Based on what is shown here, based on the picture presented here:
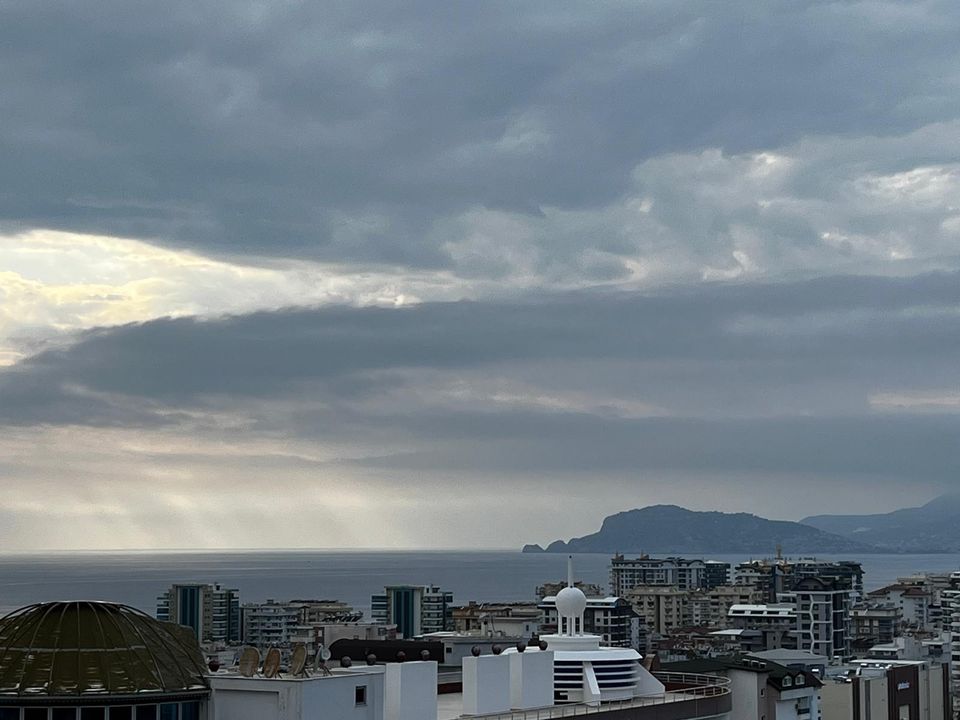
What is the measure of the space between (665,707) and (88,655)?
24.2m

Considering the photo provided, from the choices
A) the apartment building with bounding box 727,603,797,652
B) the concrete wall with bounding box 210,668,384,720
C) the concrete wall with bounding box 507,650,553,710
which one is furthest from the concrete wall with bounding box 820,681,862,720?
the concrete wall with bounding box 210,668,384,720

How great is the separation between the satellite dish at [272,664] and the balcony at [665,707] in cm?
933

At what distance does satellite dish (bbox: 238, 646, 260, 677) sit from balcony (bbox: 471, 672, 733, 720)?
31.4 feet

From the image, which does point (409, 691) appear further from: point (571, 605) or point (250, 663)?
point (571, 605)

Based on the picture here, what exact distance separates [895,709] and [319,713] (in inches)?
2873

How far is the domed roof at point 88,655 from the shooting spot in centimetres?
3219

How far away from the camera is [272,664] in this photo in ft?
119

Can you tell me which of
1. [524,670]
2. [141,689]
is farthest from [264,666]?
[524,670]

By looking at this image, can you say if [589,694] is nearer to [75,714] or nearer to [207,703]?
[207,703]

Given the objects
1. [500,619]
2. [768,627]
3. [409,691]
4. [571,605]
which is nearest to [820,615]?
[768,627]

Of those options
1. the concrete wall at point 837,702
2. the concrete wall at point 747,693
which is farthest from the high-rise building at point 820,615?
the concrete wall at point 747,693

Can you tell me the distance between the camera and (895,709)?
100500mm

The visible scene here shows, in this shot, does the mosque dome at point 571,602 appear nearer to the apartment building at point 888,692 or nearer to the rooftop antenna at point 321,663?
the rooftop antenna at point 321,663

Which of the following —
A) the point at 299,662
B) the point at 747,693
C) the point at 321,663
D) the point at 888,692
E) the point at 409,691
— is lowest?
the point at 888,692
